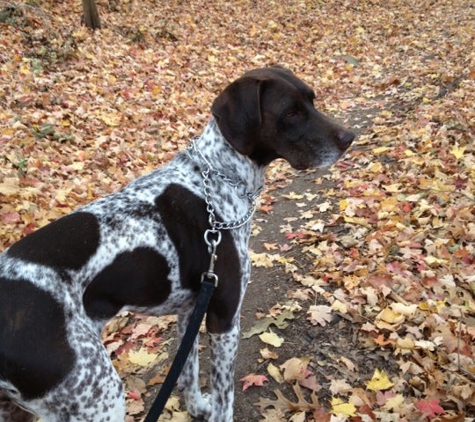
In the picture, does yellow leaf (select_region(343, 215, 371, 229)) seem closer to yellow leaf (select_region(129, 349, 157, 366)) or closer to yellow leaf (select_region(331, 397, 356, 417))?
yellow leaf (select_region(331, 397, 356, 417))

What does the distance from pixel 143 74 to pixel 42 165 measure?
548cm

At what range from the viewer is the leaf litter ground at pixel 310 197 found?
3.87 meters

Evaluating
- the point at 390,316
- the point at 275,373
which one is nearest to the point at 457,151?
the point at 390,316

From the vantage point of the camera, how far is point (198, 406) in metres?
3.82

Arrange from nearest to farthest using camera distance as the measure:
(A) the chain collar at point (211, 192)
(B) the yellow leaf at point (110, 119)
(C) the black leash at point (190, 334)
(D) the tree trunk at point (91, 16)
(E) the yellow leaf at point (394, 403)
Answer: (C) the black leash at point (190, 334)
(A) the chain collar at point (211, 192)
(E) the yellow leaf at point (394, 403)
(B) the yellow leaf at point (110, 119)
(D) the tree trunk at point (91, 16)

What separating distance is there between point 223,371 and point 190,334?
0.81 metres

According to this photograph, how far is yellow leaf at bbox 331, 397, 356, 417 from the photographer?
354 cm

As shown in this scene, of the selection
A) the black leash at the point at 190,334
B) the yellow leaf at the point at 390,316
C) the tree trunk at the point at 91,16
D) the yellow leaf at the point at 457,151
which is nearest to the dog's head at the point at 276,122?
the black leash at the point at 190,334

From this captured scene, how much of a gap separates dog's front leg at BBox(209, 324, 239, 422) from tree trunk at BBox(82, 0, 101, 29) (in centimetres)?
1267

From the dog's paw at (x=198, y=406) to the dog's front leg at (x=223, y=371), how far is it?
0.37 metres

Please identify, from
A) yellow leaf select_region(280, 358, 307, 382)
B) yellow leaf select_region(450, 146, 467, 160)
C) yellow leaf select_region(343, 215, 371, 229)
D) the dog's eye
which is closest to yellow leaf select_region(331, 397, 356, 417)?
yellow leaf select_region(280, 358, 307, 382)

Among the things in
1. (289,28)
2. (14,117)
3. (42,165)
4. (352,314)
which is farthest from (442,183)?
(289,28)

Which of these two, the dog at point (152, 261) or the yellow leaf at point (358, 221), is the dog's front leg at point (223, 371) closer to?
the dog at point (152, 261)

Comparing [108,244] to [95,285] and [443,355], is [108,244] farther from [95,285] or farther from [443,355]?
[443,355]
